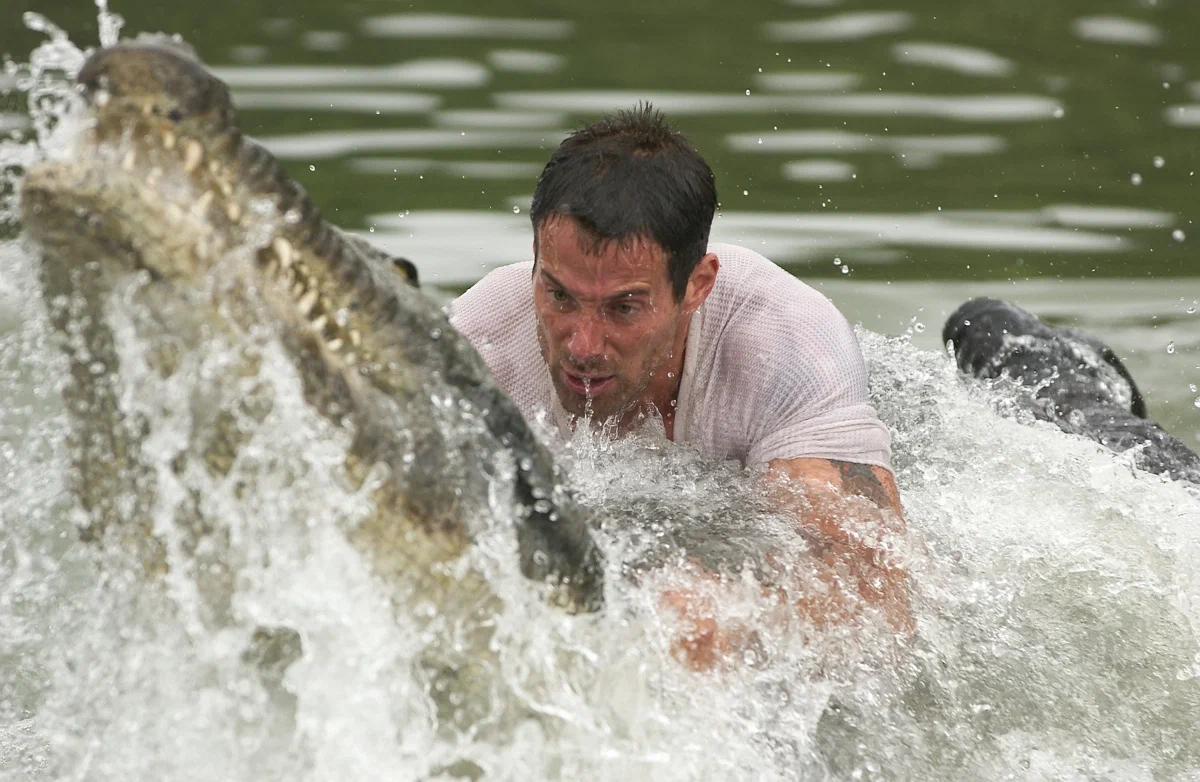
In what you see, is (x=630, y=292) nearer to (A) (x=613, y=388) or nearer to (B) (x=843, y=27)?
(A) (x=613, y=388)

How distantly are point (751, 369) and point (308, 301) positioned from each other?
6.42 ft

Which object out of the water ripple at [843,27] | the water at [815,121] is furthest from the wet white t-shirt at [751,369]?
the water ripple at [843,27]

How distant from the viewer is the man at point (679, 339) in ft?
13.0

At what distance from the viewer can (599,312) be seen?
158 inches

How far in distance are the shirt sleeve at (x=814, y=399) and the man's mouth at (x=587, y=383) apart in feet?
1.42

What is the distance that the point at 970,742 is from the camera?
12.0 feet

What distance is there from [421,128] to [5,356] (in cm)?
339

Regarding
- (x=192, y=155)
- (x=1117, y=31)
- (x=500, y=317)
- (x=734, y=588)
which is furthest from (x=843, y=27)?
(x=192, y=155)

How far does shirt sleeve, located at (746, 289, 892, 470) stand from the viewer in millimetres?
4203

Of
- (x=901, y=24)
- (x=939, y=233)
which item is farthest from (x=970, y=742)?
(x=901, y=24)

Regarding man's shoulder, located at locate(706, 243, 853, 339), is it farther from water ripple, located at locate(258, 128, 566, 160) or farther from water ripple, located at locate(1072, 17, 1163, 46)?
water ripple, located at locate(1072, 17, 1163, 46)

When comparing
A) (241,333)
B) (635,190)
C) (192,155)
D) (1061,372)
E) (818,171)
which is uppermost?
(192,155)

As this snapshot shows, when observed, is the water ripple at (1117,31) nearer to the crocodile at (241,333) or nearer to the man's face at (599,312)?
the man's face at (599,312)

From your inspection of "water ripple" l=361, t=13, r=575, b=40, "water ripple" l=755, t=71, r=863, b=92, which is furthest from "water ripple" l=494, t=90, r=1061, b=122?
"water ripple" l=361, t=13, r=575, b=40
